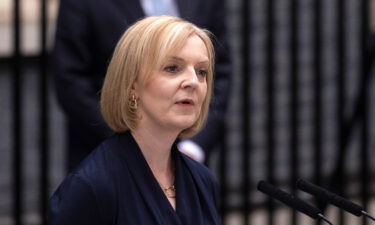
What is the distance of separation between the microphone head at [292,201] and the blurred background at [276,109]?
2.53 metres

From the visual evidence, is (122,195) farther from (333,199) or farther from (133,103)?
(333,199)

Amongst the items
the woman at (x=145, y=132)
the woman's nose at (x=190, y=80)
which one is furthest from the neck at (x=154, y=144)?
the woman's nose at (x=190, y=80)

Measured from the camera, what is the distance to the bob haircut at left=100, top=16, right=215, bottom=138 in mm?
2771

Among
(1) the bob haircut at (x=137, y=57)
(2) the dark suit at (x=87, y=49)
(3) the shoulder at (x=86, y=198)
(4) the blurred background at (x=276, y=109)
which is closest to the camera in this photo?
(3) the shoulder at (x=86, y=198)

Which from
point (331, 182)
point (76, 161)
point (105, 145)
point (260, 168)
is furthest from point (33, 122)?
point (105, 145)

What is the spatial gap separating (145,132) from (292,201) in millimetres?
403

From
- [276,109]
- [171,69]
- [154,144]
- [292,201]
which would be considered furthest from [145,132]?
[276,109]

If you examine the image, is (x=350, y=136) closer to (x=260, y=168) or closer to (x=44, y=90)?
(x=260, y=168)

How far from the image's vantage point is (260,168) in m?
6.62

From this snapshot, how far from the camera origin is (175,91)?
280cm

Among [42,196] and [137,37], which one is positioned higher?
[137,37]

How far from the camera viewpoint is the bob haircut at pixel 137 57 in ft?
9.09

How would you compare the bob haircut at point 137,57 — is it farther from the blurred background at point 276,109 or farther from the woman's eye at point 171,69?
the blurred background at point 276,109

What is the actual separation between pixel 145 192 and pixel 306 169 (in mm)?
3774
